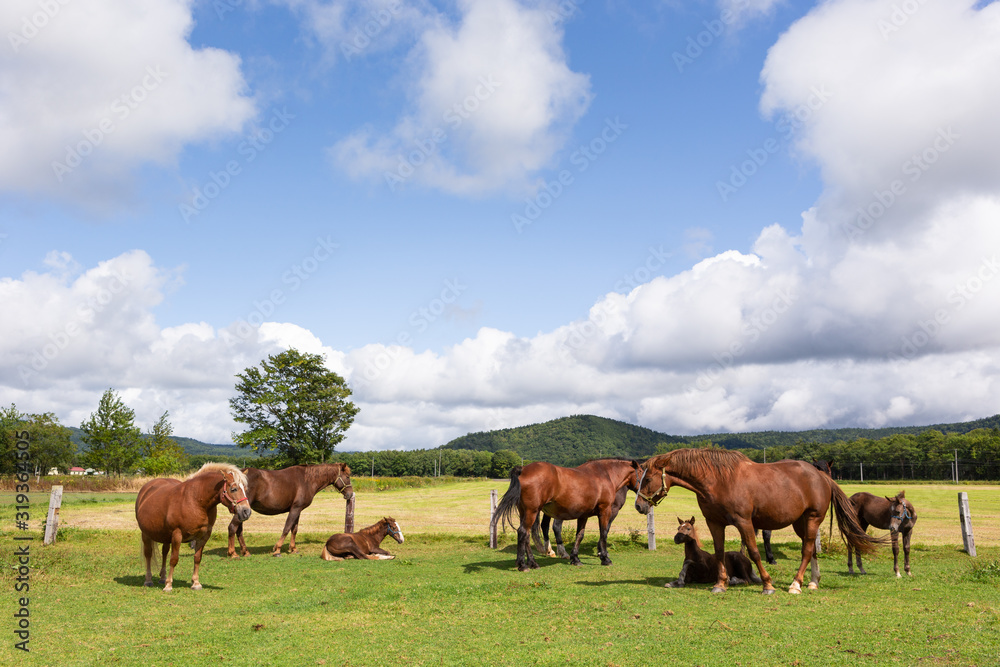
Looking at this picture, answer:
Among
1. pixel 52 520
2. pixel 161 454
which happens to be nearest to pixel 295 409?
pixel 161 454

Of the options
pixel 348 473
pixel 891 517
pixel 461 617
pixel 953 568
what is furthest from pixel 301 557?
pixel 953 568

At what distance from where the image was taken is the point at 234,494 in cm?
1046

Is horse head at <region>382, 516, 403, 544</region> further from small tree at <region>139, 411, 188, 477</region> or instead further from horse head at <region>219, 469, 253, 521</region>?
small tree at <region>139, 411, 188, 477</region>

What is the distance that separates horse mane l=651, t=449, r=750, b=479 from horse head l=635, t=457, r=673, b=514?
155 mm

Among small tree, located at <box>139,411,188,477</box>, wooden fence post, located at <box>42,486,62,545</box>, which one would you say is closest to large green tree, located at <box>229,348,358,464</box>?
small tree, located at <box>139,411,188,477</box>

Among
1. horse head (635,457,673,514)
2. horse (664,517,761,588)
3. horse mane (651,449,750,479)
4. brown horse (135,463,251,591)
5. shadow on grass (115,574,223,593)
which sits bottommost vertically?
shadow on grass (115,574,223,593)

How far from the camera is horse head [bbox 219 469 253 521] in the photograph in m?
10.3

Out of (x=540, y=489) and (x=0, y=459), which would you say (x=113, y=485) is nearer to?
(x=0, y=459)

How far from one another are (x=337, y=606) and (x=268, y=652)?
2.54 m

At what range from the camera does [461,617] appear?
341 inches

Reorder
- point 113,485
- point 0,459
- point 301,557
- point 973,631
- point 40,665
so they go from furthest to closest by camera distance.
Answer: point 0,459 → point 113,485 → point 301,557 → point 973,631 → point 40,665

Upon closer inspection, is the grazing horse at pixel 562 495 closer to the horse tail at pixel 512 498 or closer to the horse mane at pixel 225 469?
the horse tail at pixel 512 498

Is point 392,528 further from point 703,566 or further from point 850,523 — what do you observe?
point 850,523

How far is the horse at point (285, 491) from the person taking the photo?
16.0 m
